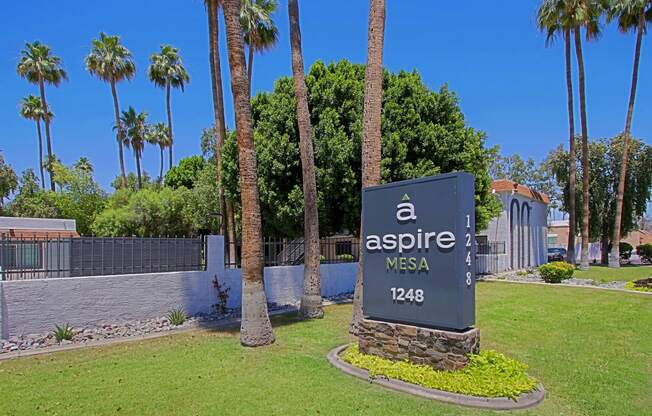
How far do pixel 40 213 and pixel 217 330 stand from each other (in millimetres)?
29038

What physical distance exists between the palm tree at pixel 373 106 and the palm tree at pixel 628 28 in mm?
25709

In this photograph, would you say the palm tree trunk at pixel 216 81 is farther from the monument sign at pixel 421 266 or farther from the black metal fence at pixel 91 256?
the monument sign at pixel 421 266

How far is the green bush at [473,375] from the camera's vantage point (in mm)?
6137

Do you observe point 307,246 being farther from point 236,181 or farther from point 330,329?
point 236,181

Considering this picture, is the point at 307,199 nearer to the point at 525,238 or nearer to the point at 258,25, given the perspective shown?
the point at 258,25

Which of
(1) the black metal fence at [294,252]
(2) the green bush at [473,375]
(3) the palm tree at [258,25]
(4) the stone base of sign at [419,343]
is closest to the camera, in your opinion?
(2) the green bush at [473,375]

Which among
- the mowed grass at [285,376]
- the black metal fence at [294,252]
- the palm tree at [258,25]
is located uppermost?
the palm tree at [258,25]

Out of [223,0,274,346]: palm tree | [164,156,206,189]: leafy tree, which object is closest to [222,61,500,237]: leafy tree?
[223,0,274,346]: palm tree

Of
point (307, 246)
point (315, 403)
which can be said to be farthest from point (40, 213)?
point (315, 403)

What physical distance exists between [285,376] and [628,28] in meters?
34.3

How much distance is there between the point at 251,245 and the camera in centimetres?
961

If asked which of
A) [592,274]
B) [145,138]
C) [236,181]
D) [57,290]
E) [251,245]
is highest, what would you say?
[145,138]

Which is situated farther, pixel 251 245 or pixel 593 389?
pixel 251 245

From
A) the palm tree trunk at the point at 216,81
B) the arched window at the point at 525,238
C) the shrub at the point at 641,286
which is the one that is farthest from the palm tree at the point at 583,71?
the palm tree trunk at the point at 216,81
